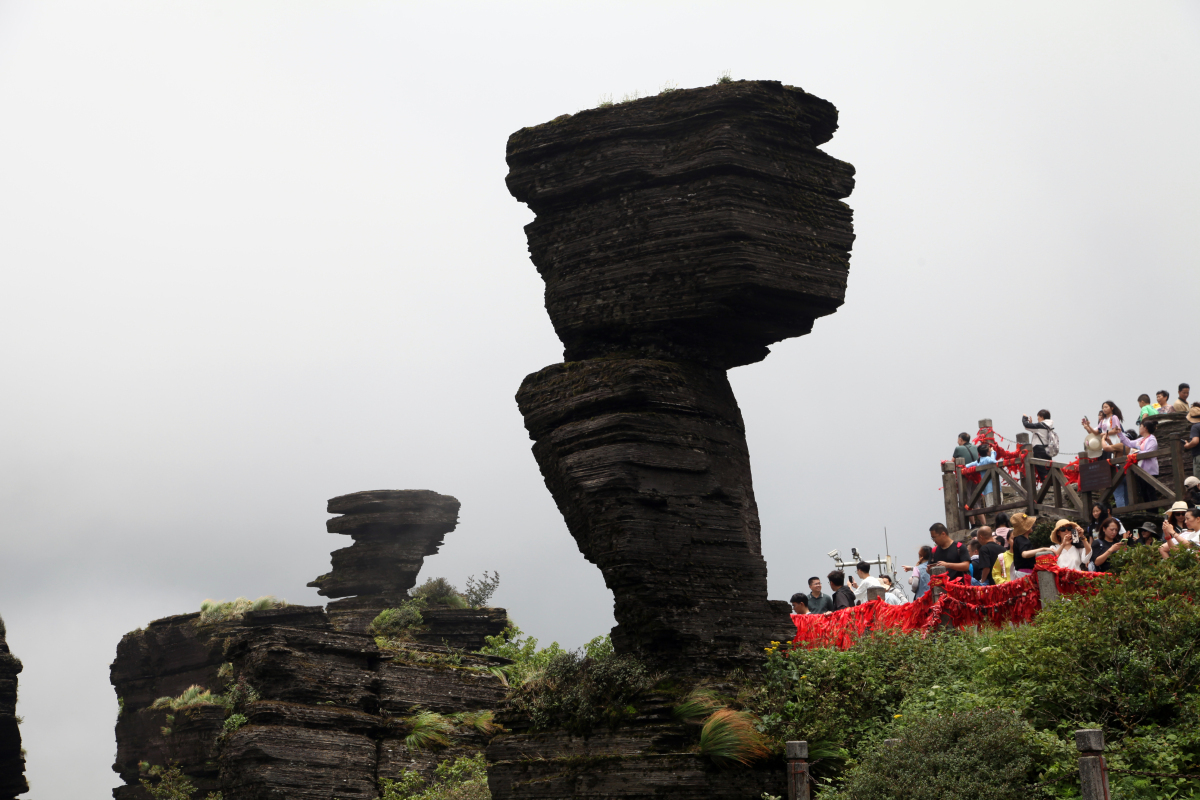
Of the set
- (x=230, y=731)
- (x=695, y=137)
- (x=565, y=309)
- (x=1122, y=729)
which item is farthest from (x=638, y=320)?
(x=230, y=731)

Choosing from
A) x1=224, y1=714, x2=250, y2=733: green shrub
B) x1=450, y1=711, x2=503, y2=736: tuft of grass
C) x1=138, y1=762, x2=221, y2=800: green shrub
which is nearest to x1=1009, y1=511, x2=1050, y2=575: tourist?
x1=450, y1=711, x2=503, y2=736: tuft of grass

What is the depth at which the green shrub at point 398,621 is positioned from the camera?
3470cm

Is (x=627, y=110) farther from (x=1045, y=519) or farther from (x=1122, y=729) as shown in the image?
(x=1045, y=519)

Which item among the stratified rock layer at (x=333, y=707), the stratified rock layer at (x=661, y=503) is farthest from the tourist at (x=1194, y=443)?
the stratified rock layer at (x=333, y=707)

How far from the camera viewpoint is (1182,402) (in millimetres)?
22250

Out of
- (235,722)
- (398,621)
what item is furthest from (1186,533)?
(398,621)

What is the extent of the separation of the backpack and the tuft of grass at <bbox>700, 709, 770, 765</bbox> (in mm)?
14942

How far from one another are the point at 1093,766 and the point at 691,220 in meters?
8.50

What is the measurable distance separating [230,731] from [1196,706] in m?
17.6

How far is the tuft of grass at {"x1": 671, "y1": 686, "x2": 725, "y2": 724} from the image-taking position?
533 inches

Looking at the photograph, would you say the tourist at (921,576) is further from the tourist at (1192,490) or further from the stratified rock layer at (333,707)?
the stratified rock layer at (333,707)

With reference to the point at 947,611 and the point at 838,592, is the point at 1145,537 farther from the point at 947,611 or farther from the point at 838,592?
the point at 838,592

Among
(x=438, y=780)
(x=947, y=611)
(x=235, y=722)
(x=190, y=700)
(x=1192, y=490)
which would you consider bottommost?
(x=438, y=780)

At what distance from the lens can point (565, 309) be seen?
53.0 feet
